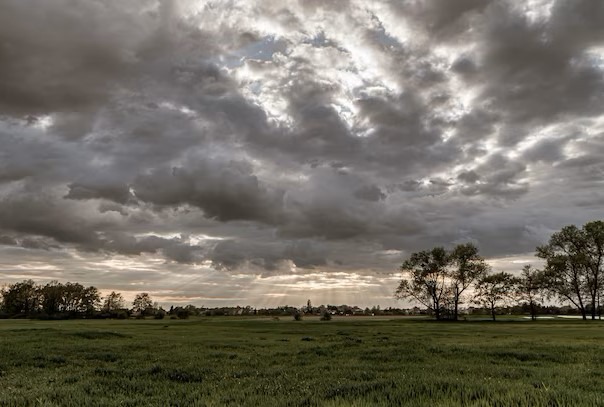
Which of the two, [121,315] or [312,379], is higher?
[312,379]

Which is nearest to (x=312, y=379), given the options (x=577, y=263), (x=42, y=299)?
(x=577, y=263)

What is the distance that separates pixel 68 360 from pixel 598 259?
4512 inches

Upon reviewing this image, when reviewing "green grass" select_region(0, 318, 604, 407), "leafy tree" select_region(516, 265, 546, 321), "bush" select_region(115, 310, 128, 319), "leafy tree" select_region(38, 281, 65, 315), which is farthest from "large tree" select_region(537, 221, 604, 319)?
"leafy tree" select_region(38, 281, 65, 315)

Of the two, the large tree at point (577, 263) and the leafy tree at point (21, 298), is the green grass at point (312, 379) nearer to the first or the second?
the large tree at point (577, 263)

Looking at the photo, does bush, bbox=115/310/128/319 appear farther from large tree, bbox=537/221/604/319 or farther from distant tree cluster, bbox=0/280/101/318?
large tree, bbox=537/221/604/319

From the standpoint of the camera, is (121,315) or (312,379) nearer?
(312,379)

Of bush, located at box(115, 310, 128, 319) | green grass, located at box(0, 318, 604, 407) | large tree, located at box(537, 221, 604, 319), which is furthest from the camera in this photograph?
bush, located at box(115, 310, 128, 319)

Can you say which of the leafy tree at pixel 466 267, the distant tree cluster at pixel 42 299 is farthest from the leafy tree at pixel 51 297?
the leafy tree at pixel 466 267

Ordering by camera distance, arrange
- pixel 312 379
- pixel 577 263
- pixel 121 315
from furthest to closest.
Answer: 1. pixel 121 315
2. pixel 577 263
3. pixel 312 379

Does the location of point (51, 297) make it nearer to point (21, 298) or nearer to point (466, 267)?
point (21, 298)

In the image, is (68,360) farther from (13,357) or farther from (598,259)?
(598,259)

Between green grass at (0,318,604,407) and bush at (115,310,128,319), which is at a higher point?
green grass at (0,318,604,407)

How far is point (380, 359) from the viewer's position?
886 inches

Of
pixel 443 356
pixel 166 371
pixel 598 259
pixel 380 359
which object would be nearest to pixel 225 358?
pixel 166 371
